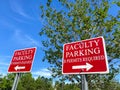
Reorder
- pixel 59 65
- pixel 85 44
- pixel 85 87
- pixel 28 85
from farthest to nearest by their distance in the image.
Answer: pixel 28 85
pixel 59 65
pixel 85 44
pixel 85 87

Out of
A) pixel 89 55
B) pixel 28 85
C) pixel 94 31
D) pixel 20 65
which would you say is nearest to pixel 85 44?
pixel 89 55

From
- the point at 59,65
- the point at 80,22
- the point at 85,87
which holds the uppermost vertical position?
the point at 80,22

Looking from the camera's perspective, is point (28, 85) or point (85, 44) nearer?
point (85, 44)

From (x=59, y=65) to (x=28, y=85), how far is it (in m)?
45.5

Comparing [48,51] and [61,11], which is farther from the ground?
[61,11]

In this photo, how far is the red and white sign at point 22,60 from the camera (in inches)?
225

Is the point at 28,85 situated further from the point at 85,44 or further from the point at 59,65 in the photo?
the point at 85,44

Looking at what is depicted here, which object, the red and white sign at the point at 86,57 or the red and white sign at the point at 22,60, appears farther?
the red and white sign at the point at 22,60

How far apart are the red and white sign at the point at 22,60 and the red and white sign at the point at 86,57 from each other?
1.13 metres

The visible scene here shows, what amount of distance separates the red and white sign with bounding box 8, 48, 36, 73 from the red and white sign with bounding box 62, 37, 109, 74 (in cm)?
113

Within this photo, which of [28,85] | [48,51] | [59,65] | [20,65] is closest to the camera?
[20,65]

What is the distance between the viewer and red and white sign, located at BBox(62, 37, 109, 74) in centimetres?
441

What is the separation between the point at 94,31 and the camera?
16.5m

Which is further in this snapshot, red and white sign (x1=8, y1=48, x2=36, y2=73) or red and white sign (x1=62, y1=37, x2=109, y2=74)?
red and white sign (x1=8, y1=48, x2=36, y2=73)
